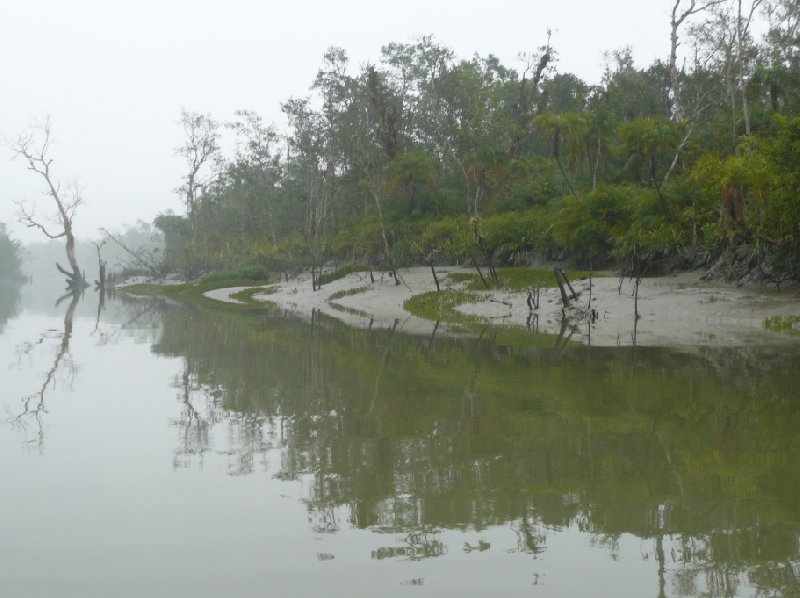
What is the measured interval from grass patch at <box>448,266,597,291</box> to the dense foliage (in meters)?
1.61

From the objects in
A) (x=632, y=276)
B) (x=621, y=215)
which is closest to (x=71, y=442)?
(x=632, y=276)

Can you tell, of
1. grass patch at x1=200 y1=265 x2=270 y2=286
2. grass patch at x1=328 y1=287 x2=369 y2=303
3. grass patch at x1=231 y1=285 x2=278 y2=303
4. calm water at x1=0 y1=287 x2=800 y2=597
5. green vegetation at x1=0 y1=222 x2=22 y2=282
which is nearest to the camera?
calm water at x1=0 y1=287 x2=800 y2=597

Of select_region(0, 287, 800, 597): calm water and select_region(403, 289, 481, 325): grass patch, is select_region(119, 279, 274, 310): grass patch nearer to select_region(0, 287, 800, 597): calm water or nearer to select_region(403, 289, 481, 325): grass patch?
select_region(403, 289, 481, 325): grass patch

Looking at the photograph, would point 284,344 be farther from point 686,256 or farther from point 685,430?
point 686,256

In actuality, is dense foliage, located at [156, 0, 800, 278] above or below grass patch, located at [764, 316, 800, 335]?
above

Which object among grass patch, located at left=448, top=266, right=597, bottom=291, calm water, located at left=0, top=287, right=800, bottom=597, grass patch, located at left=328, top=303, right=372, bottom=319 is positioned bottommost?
calm water, located at left=0, top=287, right=800, bottom=597

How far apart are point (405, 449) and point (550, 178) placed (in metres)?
30.9

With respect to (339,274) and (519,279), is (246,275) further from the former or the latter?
(519,279)

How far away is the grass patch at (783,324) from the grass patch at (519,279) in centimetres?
819

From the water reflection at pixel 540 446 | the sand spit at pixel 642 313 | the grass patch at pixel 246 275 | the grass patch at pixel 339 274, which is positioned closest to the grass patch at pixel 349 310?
the sand spit at pixel 642 313

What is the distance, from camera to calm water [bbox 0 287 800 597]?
4.54 meters

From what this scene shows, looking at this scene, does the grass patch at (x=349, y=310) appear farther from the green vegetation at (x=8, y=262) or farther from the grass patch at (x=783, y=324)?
the green vegetation at (x=8, y=262)

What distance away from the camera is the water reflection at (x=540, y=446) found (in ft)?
16.9

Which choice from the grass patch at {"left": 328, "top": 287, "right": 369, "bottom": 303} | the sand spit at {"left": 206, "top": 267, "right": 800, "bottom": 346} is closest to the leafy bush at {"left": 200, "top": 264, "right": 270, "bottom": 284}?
the grass patch at {"left": 328, "top": 287, "right": 369, "bottom": 303}
